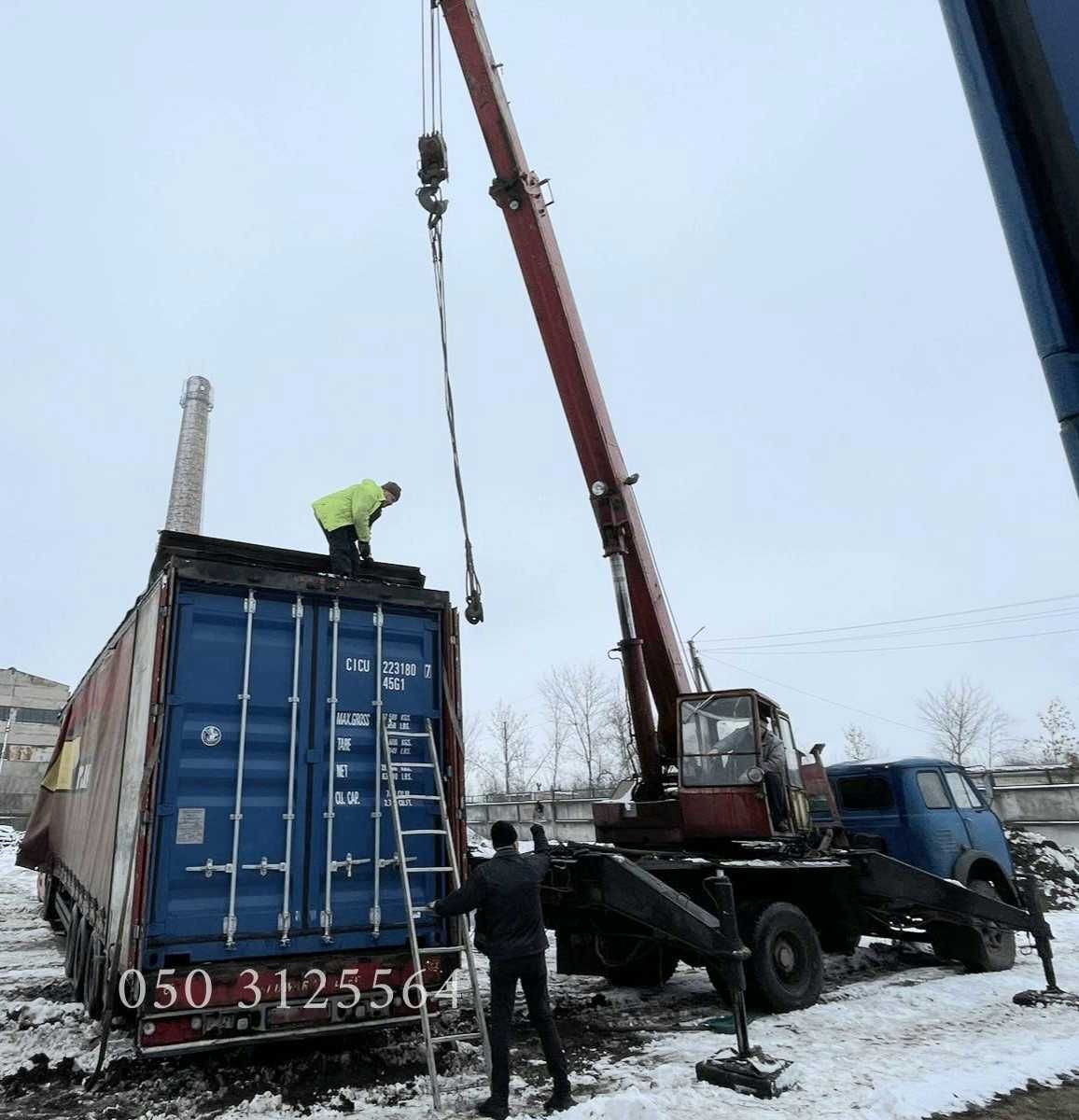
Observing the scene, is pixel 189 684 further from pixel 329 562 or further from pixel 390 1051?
pixel 390 1051

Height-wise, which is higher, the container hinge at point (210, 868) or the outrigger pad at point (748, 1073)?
→ the container hinge at point (210, 868)

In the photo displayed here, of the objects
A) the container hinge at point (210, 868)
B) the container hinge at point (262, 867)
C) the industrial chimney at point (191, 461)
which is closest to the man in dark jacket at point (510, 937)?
the container hinge at point (262, 867)

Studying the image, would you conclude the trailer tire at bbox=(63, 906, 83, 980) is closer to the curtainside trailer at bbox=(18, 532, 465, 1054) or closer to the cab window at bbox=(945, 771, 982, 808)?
the curtainside trailer at bbox=(18, 532, 465, 1054)

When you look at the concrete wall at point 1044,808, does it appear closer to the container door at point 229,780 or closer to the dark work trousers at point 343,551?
the dark work trousers at point 343,551

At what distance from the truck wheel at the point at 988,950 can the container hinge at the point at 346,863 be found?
736cm

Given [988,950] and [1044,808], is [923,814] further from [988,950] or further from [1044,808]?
[1044,808]

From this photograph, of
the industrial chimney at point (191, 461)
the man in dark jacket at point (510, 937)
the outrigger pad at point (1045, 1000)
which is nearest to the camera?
the man in dark jacket at point (510, 937)

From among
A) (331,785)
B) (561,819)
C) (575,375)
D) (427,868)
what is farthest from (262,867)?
(561,819)

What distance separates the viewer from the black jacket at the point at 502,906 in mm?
5453

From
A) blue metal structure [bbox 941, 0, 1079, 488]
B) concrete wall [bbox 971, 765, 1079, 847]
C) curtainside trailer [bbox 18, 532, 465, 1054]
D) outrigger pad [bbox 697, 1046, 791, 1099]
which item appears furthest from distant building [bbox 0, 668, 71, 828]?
blue metal structure [bbox 941, 0, 1079, 488]

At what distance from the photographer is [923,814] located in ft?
35.3

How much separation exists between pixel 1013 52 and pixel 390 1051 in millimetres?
6982

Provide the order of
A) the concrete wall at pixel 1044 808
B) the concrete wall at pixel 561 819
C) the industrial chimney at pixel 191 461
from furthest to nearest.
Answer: the industrial chimney at pixel 191 461
the concrete wall at pixel 561 819
the concrete wall at pixel 1044 808

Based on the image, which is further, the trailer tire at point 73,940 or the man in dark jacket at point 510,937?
the trailer tire at point 73,940
